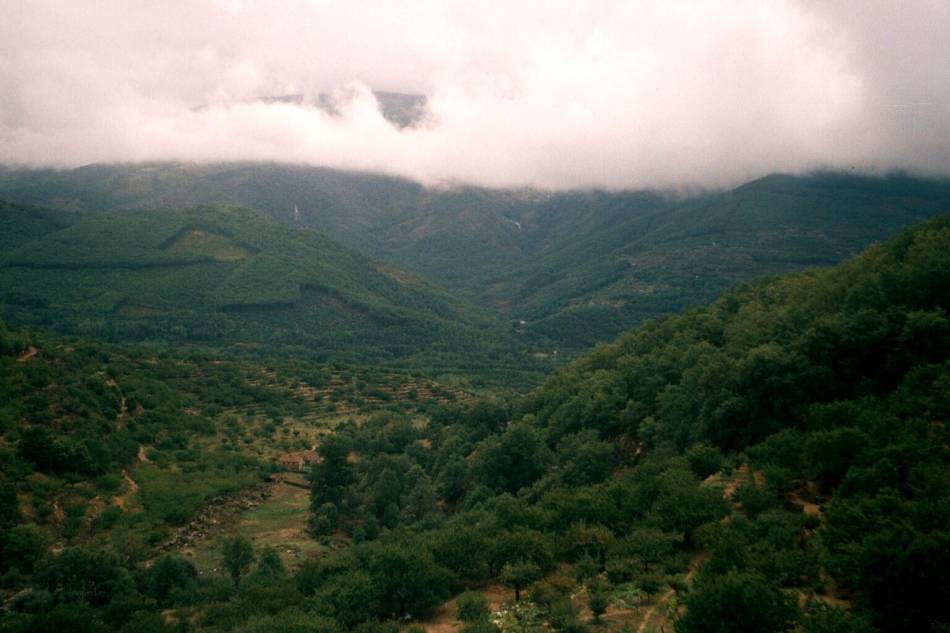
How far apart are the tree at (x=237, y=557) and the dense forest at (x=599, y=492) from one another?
117 millimetres

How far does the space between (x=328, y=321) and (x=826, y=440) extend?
141756mm

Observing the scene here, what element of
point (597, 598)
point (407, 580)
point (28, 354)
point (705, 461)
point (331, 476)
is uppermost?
point (705, 461)

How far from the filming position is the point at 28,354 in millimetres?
52469

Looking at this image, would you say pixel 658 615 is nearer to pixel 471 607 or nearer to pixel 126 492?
pixel 471 607

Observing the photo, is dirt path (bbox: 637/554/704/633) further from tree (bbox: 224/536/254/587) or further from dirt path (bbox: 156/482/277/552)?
dirt path (bbox: 156/482/277/552)

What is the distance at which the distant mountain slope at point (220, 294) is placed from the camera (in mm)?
135500

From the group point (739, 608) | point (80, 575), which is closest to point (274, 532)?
point (80, 575)

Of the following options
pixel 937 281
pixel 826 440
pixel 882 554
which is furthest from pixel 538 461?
pixel 882 554

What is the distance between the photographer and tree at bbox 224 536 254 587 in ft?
113

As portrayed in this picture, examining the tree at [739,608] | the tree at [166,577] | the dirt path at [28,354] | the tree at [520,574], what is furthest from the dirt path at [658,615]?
the dirt path at [28,354]

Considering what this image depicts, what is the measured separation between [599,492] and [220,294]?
137536 millimetres

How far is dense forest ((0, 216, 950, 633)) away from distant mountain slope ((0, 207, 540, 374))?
78.6 m

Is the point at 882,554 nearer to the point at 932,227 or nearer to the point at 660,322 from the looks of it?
the point at 932,227

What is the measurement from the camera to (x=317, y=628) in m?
21.8
